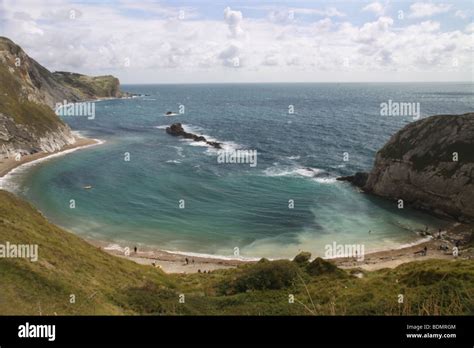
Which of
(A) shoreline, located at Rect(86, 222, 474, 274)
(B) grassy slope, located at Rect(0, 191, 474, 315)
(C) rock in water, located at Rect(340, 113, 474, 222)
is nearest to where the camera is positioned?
(B) grassy slope, located at Rect(0, 191, 474, 315)

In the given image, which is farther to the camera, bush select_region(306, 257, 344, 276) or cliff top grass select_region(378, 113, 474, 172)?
cliff top grass select_region(378, 113, 474, 172)

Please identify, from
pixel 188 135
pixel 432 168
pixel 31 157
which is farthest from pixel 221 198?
pixel 188 135

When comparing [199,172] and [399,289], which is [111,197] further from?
[399,289]

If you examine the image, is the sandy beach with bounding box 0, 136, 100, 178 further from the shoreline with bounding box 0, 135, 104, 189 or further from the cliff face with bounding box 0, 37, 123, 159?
the cliff face with bounding box 0, 37, 123, 159

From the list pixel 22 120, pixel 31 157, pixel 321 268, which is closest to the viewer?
pixel 321 268

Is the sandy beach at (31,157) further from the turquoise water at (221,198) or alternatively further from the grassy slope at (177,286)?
the grassy slope at (177,286)

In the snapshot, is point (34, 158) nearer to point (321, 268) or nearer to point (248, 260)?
point (248, 260)

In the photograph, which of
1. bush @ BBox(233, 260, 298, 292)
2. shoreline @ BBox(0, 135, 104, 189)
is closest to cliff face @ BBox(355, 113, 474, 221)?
bush @ BBox(233, 260, 298, 292)

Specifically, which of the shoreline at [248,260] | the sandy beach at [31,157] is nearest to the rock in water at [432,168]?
the shoreline at [248,260]
